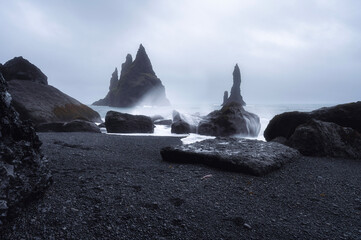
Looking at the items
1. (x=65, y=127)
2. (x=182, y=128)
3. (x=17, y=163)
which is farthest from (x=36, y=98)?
(x=17, y=163)

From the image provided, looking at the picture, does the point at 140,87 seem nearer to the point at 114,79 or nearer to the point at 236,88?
the point at 236,88

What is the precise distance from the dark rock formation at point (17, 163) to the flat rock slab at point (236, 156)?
3319mm

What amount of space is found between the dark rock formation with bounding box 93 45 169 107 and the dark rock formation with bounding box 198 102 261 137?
84.7m

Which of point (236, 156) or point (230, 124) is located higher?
point (230, 124)

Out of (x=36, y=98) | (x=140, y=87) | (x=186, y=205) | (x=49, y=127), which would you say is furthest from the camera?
(x=140, y=87)

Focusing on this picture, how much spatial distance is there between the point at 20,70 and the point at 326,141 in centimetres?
2399

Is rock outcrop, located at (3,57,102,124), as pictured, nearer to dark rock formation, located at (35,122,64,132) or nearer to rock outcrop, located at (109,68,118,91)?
dark rock formation, located at (35,122,64,132)

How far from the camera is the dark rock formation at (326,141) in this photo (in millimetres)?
7469

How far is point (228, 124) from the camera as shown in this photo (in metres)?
15.6

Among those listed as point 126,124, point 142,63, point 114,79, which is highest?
point 142,63

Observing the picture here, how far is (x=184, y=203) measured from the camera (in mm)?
3354

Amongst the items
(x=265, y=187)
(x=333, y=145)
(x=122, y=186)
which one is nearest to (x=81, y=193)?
(x=122, y=186)

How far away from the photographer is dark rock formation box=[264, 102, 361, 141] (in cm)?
955

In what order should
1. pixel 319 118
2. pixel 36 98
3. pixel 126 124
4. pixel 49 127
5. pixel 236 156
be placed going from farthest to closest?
pixel 36 98, pixel 126 124, pixel 49 127, pixel 319 118, pixel 236 156
